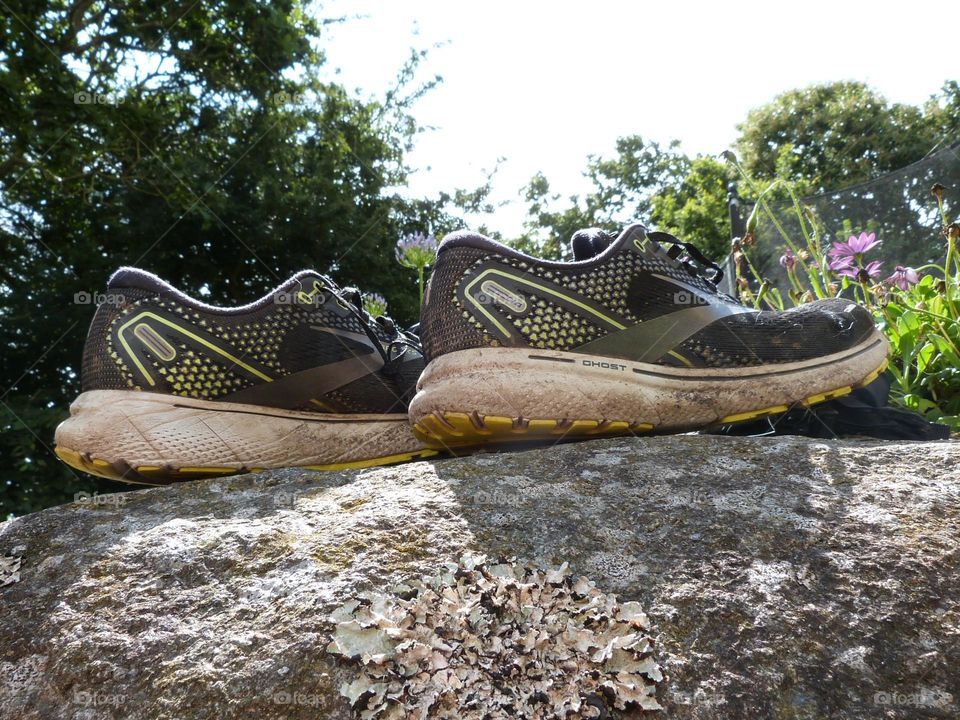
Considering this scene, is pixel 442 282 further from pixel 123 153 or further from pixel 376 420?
pixel 123 153

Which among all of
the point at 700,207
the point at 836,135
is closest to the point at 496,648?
the point at 700,207

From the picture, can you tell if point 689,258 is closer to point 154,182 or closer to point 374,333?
point 374,333

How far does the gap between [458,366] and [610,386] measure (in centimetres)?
36

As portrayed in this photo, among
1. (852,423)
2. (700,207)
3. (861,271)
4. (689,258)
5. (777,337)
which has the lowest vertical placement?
(852,423)

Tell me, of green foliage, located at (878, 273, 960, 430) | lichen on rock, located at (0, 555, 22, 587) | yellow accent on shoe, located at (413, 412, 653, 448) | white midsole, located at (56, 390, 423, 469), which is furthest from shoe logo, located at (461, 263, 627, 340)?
green foliage, located at (878, 273, 960, 430)

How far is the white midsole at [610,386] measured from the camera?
4.97 feet

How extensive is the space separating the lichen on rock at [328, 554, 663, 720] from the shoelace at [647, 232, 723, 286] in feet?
3.46

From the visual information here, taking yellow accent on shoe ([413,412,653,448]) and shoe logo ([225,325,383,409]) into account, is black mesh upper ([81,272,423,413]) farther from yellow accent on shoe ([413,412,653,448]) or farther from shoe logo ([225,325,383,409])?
yellow accent on shoe ([413,412,653,448])

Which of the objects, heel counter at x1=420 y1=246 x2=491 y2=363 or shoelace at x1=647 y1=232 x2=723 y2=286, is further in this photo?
shoelace at x1=647 y1=232 x2=723 y2=286

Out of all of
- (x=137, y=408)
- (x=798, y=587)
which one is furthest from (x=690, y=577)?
(x=137, y=408)

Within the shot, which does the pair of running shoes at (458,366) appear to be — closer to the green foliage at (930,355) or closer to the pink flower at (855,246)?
the green foliage at (930,355)

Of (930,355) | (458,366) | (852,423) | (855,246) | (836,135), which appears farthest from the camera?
(836,135)

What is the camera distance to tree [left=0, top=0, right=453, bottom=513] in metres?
6.18

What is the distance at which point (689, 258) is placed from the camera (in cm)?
191
